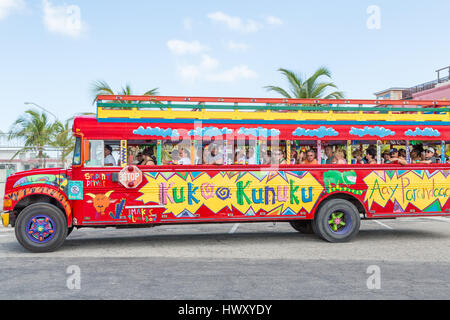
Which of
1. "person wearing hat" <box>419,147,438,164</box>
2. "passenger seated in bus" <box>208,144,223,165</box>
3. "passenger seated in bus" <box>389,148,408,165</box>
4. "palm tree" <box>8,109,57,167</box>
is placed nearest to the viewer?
"passenger seated in bus" <box>208,144,223,165</box>

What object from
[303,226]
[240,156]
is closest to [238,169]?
[240,156]

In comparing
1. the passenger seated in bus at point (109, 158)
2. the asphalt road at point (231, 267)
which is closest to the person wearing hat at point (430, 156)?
the asphalt road at point (231, 267)

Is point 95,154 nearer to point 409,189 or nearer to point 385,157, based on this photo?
point 385,157

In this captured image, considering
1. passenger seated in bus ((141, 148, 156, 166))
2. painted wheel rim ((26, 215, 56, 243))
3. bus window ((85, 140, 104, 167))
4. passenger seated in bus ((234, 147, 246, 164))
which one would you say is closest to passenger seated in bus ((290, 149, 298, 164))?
passenger seated in bus ((234, 147, 246, 164))

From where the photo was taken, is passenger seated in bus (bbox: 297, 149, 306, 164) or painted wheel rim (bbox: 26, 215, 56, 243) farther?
passenger seated in bus (bbox: 297, 149, 306, 164)

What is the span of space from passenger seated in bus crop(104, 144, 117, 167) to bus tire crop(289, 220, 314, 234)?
4158 millimetres

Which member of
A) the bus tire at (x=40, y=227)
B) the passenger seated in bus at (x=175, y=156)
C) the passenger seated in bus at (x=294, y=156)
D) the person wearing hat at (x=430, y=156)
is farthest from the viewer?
the person wearing hat at (x=430, y=156)

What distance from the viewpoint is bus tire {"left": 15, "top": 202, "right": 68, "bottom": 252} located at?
8773 millimetres

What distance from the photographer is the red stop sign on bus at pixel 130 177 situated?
359 inches

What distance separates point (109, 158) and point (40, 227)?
1716 mm

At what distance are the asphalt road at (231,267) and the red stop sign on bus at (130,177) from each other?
1205 mm

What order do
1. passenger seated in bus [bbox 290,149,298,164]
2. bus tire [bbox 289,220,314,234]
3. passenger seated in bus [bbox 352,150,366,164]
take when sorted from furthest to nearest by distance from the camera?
bus tire [bbox 289,220,314,234] < passenger seated in bus [bbox 352,150,366,164] < passenger seated in bus [bbox 290,149,298,164]

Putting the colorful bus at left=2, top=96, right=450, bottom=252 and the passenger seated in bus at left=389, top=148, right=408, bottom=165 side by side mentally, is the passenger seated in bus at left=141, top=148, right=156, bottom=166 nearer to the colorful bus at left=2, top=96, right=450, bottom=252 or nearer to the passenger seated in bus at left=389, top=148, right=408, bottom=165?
the colorful bus at left=2, top=96, right=450, bottom=252

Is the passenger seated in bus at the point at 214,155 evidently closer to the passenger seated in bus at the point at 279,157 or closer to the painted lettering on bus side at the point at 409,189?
the passenger seated in bus at the point at 279,157
